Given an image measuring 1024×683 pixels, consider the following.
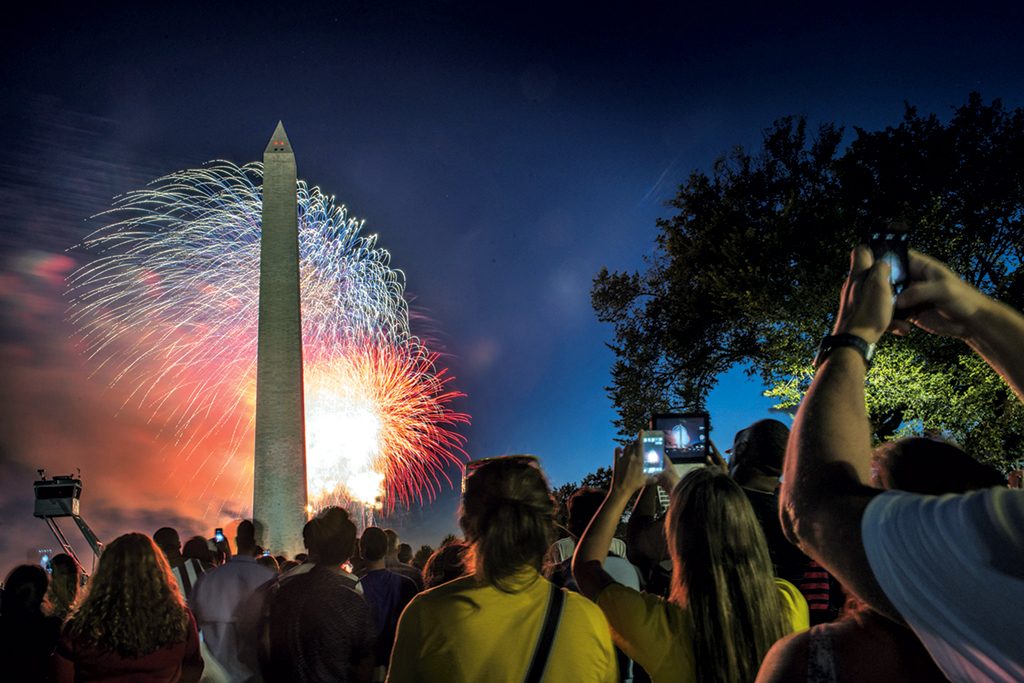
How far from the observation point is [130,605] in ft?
13.9

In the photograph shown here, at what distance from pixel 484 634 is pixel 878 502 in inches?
70.9

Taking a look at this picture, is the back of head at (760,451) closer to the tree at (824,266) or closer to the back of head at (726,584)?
the back of head at (726,584)

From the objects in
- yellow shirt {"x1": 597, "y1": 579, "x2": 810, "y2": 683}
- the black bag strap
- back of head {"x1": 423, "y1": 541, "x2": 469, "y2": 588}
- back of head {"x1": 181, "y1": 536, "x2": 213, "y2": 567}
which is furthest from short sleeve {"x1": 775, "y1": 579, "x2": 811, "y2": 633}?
back of head {"x1": 181, "y1": 536, "x2": 213, "y2": 567}

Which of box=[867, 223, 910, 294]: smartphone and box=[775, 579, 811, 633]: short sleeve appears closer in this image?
box=[867, 223, 910, 294]: smartphone

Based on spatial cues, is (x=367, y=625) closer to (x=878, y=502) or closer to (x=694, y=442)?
(x=694, y=442)

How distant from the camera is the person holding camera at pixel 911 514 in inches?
44.2

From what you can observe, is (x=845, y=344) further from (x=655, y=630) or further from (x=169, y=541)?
(x=169, y=541)

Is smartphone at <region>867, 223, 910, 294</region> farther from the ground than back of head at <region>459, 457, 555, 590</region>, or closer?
farther from the ground

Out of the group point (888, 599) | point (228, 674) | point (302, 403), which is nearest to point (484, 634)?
point (888, 599)

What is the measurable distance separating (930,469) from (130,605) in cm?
391

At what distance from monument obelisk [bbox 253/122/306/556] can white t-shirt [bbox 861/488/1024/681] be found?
918 inches

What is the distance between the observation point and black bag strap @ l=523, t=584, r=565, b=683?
2.76 meters

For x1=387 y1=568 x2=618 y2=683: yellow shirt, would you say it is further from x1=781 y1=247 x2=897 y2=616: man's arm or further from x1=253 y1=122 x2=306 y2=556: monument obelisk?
x1=253 y1=122 x2=306 y2=556: monument obelisk

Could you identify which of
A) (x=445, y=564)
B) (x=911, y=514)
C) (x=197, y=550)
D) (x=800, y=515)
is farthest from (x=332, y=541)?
(x=911, y=514)
